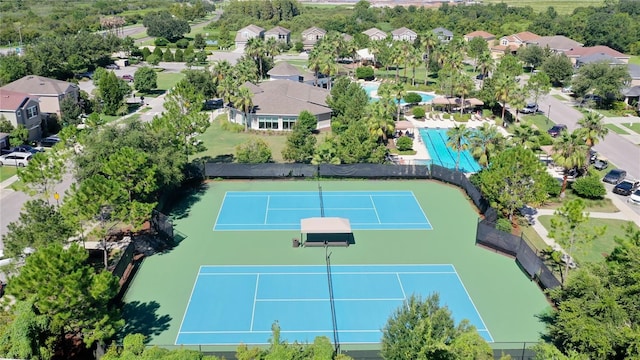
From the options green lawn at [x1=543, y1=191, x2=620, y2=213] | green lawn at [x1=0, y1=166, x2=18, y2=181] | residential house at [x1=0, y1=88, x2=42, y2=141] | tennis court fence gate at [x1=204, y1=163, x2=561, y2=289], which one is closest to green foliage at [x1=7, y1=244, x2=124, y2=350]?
tennis court fence gate at [x1=204, y1=163, x2=561, y2=289]

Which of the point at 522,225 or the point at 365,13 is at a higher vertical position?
the point at 365,13

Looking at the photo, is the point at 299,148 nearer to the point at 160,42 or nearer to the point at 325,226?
the point at 325,226

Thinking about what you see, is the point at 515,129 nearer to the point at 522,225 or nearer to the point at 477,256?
the point at 522,225

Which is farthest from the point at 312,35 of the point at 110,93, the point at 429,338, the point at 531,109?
the point at 429,338

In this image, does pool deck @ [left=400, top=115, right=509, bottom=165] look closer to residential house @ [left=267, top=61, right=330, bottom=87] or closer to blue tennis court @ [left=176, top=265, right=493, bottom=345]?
residential house @ [left=267, top=61, right=330, bottom=87]

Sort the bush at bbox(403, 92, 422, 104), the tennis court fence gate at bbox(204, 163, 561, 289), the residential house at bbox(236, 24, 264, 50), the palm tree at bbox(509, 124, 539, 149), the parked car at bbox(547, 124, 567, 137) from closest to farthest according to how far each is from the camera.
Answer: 1. the palm tree at bbox(509, 124, 539, 149)
2. the tennis court fence gate at bbox(204, 163, 561, 289)
3. the parked car at bbox(547, 124, 567, 137)
4. the bush at bbox(403, 92, 422, 104)
5. the residential house at bbox(236, 24, 264, 50)

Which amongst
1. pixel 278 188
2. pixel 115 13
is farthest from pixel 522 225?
pixel 115 13
